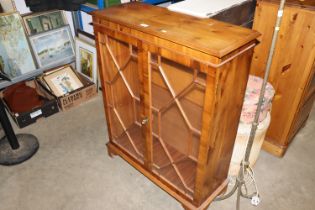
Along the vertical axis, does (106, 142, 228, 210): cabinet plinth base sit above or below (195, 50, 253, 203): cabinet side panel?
below

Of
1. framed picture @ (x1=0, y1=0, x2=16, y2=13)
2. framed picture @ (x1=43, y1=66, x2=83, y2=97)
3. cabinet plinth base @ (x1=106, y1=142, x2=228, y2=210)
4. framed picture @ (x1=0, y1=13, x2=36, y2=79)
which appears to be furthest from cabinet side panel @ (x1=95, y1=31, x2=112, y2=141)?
framed picture @ (x1=0, y1=0, x2=16, y2=13)

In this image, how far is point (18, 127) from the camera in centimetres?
265

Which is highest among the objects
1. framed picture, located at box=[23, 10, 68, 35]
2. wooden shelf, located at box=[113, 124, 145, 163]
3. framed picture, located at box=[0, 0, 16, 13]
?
framed picture, located at box=[0, 0, 16, 13]

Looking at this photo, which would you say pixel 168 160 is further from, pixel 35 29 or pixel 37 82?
pixel 35 29

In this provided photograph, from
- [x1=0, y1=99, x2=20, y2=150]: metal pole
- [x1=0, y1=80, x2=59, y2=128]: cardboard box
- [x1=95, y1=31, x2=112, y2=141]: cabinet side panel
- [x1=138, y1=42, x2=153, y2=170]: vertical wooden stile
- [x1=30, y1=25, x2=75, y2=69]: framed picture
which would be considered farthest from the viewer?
[x1=30, y1=25, x2=75, y2=69]: framed picture

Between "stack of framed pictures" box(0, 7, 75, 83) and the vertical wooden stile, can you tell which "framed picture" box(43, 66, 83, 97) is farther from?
the vertical wooden stile

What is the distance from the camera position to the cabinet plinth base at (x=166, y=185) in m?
Answer: 1.79

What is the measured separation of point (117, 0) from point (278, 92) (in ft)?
4.83

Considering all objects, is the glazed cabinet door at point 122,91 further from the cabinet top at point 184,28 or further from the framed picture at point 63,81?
the framed picture at point 63,81

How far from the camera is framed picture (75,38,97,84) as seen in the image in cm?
298

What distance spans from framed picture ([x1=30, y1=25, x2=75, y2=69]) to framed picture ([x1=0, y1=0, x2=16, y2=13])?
0.31 metres

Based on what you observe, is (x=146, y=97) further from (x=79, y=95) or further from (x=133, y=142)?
(x=79, y=95)

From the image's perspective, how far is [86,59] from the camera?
3.06m

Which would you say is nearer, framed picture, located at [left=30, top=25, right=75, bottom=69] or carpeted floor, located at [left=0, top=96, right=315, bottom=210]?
carpeted floor, located at [left=0, top=96, right=315, bottom=210]
